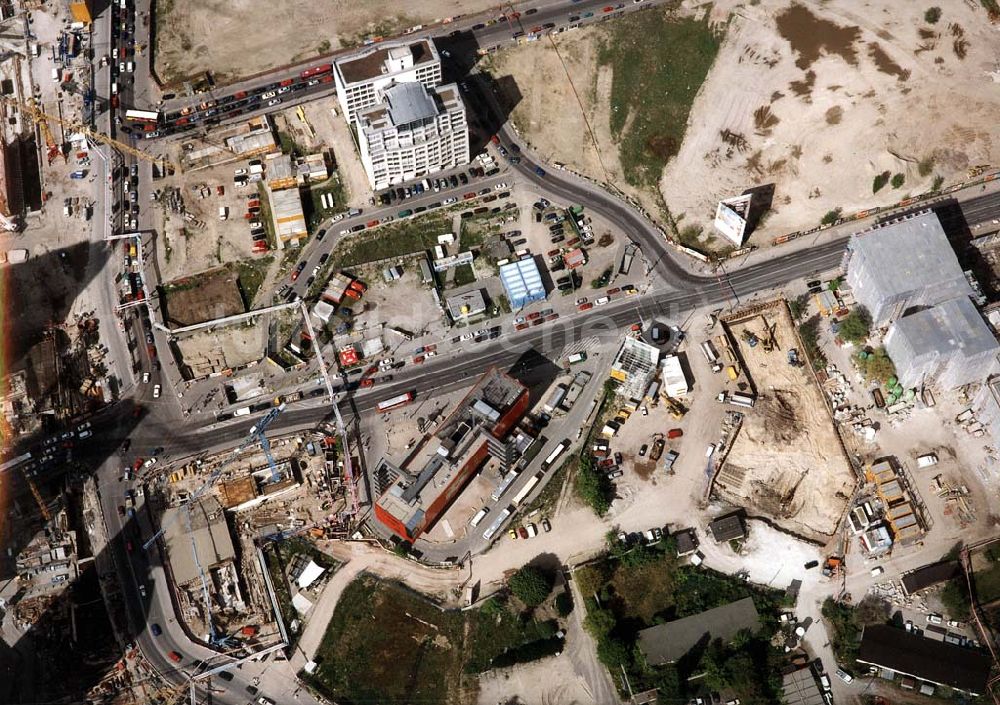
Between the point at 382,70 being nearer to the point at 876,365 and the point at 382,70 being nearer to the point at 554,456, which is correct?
the point at 554,456

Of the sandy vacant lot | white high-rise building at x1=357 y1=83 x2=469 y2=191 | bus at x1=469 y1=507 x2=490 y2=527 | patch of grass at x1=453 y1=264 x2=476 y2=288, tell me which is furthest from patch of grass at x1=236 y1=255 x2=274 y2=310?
the sandy vacant lot

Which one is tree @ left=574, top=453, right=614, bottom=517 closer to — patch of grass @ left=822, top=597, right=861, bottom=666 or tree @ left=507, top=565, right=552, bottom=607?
tree @ left=507, top=565, right=552, bottom=607

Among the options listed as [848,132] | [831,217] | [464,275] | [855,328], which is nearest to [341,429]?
[464,275]

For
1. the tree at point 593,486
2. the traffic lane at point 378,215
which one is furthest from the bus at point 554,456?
the traffic lane at point 378,215

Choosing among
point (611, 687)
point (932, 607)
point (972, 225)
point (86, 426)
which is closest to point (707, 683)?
point (611, 687)

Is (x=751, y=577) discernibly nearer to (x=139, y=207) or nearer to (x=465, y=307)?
(x=465, y=307)

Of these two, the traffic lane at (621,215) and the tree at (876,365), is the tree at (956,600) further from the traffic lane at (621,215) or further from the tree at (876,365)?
the traffic lane at (621,215)
